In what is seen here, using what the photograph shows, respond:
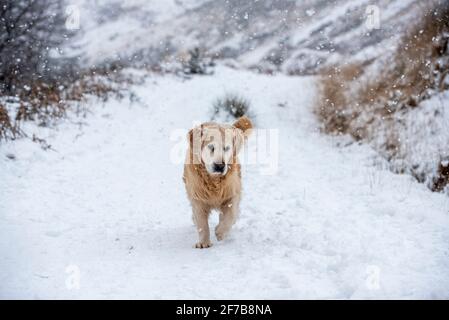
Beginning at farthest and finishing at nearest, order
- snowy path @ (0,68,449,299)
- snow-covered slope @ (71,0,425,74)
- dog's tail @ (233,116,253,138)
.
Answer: snow-covered slope @ (71,0,425,74)
dog's tail @ (233,116,253,138)
snowy path @ (0,68,449,299)

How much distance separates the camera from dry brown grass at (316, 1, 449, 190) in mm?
8453

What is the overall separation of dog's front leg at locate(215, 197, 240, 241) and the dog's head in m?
0.44

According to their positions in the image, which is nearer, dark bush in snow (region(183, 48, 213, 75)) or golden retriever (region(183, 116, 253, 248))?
golden retriever (region(183, 116, 253, 248))

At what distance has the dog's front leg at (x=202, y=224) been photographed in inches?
163

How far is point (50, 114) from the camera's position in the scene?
27.4 ft

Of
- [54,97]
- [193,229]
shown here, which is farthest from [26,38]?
[193,229]

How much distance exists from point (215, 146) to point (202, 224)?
0.89 meters

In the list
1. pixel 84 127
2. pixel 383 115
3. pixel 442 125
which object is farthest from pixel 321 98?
pixel 84 127

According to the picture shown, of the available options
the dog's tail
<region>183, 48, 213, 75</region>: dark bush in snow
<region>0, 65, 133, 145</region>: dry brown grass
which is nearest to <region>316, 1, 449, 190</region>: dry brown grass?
the dog's tail

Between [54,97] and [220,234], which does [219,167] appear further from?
[54,97]

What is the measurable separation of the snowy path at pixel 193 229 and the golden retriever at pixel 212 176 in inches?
10.6

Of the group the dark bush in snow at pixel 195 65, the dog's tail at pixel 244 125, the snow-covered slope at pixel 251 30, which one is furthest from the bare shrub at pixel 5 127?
the dark bush in snow at pixel 195 65

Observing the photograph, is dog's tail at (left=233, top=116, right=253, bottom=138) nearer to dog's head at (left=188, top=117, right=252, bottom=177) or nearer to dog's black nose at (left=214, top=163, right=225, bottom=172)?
dog's head at (left=188, top=117, right=252, bottom=177)

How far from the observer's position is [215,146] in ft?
12.8
